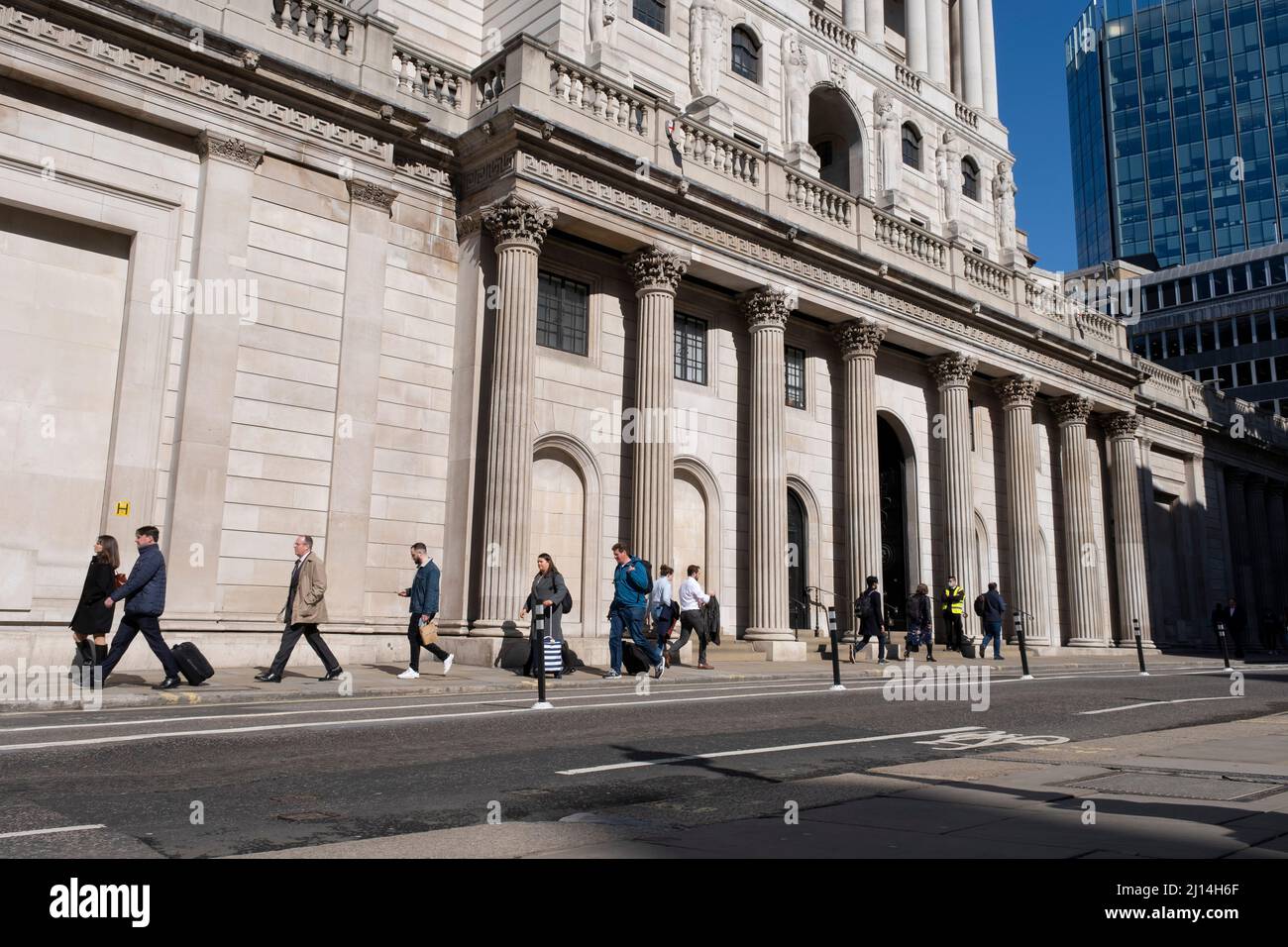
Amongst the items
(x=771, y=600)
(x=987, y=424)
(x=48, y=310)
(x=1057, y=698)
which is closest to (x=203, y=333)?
(x=48, y=310)

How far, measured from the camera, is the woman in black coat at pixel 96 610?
509 inches

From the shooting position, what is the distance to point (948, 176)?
3688cm

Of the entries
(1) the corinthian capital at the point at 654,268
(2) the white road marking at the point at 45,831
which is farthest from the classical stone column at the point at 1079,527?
(2) the white road marking at the point at 45,831

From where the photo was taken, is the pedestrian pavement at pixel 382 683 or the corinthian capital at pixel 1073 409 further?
the corinthian capital at pixel 1073 409

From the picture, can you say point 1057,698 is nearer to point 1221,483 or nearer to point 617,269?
point 617,269

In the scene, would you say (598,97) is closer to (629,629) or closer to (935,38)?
(629,629)

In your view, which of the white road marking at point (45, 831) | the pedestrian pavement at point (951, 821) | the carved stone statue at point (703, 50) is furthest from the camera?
the carved stone statue at point (703, 50)

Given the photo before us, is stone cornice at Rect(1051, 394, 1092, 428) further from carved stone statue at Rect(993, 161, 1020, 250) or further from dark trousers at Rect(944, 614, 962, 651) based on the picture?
dark trousers at Rect(944, 614, 962, 651)

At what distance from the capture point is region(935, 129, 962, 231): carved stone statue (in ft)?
120

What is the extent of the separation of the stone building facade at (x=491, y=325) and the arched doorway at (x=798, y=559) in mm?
101

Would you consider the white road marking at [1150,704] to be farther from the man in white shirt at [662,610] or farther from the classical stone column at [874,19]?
the classical stone column at [874,19]

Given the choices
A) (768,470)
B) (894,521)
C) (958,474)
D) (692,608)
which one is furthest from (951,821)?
(894,521)

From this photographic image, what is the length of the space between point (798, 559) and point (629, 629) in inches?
424

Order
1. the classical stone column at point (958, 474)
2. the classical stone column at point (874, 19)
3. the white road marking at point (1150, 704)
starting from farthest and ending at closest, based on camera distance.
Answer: the classical stone column at point (874, 19) < the classical stone column at point (958, 474) < the white road marking at point (1150, 704)
